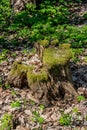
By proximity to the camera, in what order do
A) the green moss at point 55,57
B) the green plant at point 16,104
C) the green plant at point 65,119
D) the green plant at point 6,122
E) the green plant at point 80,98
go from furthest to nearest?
the green plant at point 80,98 < the green plant at point 16,104 < the green moss at point 55,57 < the green plant at point 65,119 < the green plant at point 6,122

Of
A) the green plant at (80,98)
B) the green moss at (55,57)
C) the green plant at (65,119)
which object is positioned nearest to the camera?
the green plant at (65,119)

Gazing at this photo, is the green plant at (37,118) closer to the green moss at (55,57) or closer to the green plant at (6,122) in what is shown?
the green plant at (6,122)

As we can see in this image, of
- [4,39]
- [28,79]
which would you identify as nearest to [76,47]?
[4,39]

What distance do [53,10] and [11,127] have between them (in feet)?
27.7

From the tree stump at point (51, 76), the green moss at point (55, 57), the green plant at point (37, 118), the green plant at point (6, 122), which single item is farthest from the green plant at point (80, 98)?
the green plant at point (6, 122)

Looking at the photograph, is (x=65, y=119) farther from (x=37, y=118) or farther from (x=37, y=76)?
(x=37, y=76)

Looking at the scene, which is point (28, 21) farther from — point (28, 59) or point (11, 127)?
point (11, 127)

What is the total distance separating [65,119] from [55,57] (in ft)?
5.36

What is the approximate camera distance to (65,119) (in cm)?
759

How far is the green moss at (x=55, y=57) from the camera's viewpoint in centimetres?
793

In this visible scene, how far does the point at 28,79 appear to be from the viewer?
815 cm

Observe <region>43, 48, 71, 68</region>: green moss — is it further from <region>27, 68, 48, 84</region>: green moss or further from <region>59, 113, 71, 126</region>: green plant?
<region>59, 113, 71, 126</region>: green plant

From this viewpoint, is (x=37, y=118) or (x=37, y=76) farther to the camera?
(x=37, y=76)

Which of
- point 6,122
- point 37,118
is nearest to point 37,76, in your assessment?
point 37,118
